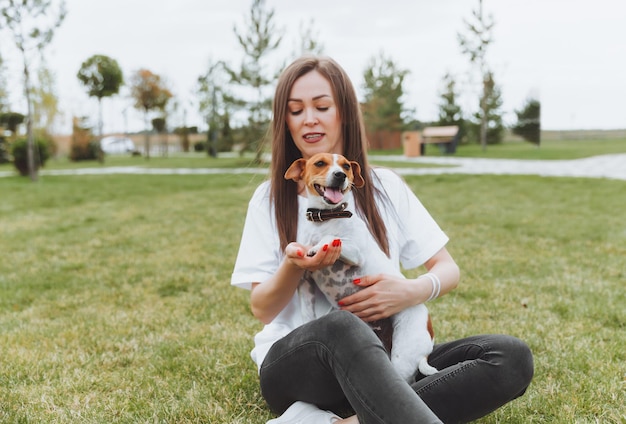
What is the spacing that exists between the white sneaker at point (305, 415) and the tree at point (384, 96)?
28.1 meters

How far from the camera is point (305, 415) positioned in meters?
2.11

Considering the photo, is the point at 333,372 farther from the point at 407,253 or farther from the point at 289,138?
the point at 289,138

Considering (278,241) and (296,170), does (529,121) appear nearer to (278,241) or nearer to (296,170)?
(278,241)

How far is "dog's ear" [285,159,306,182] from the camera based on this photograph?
6.85 feet

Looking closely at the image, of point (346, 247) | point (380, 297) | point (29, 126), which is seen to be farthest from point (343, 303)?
point (29, 126)

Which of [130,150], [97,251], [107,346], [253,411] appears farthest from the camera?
[130,150]

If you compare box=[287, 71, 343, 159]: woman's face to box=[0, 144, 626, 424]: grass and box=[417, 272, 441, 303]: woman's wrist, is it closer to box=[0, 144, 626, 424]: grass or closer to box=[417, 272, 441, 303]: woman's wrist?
box=[0, 144, 626, 424]: grass

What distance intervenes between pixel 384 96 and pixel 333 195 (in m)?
29.3

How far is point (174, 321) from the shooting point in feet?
12.6

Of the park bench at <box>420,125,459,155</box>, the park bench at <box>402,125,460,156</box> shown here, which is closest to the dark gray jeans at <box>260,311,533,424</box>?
the park bench at <box>402,125,460,156</box>

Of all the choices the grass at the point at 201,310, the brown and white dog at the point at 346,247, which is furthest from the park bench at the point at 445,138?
the brown and white dog at the point at 346,247

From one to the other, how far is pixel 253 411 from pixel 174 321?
1.55 meters

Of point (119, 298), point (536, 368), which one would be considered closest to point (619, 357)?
point (536, 368)

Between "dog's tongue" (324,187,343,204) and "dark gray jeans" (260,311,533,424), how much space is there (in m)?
0.41
